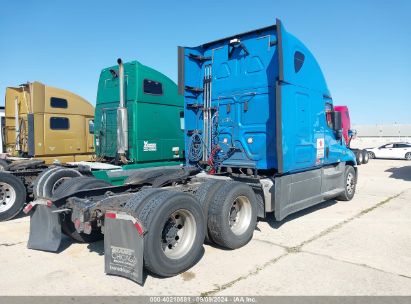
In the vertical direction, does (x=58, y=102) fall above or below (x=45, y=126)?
above

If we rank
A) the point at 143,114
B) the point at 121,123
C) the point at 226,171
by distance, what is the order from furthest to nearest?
1. the point at 143,114
2. the point at 121,123
3. the point at 226,171

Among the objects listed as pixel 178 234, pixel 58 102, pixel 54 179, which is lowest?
pixel 178 234

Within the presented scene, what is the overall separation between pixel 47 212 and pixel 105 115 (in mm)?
4988

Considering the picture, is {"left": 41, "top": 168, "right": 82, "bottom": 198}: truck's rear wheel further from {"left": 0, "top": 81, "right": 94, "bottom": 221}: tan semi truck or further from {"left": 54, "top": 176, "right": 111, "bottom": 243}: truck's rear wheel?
{"left": 0, "top": 81, "right": 94, "bottom": 221}: tan semi truck

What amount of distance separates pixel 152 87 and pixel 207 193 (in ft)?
16.1

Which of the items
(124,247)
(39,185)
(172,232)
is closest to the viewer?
(124,247)

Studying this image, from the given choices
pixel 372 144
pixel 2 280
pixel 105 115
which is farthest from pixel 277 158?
pixel 372 144

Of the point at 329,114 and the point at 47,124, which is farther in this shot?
the point at 47,124

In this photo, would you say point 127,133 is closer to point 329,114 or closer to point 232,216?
point 232,216

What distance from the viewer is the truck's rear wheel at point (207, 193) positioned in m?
5.06

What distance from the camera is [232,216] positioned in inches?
216

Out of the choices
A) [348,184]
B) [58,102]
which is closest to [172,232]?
[348,184]

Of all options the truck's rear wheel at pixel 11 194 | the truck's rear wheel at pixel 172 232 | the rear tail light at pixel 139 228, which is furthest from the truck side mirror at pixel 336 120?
the truck's rear wheel at pixel 11 194

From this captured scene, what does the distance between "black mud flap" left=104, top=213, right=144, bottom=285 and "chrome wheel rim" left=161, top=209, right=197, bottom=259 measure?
0.53 meters
